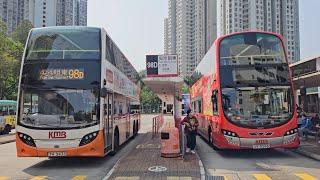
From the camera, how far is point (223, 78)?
15.2 m

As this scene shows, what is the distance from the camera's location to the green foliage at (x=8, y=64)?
44344 millimetres

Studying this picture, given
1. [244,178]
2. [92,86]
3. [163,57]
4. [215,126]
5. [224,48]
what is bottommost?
[244,178]

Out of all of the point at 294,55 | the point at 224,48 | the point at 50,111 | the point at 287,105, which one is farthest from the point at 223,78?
the point at 294,55

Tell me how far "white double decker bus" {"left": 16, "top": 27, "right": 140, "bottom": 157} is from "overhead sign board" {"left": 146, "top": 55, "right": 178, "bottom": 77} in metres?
21.6

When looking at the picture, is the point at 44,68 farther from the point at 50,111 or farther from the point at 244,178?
the point at 244,178

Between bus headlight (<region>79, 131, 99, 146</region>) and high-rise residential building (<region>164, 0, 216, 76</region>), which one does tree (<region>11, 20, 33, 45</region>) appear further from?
bus headlight (<region>79, 131, 99, 146</region>)

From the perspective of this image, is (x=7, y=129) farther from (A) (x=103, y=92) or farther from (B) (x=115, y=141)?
(A) (x=103, y=92)

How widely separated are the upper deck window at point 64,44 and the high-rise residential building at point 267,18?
23899 mm

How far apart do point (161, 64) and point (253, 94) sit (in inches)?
814

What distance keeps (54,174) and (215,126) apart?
20.9 ft

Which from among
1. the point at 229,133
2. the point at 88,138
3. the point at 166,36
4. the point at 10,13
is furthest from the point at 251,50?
A: the point at 166,36

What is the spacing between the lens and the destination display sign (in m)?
12.9

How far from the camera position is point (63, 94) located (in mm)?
12891

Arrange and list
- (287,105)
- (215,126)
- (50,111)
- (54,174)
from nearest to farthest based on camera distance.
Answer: (54,174) → (50,111) → (287,105) → (215,126)
